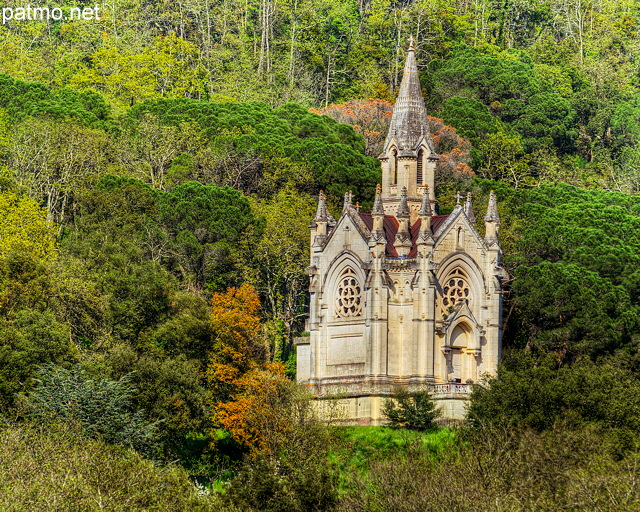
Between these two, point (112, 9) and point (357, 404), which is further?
point (112, 9)

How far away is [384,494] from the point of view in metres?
51.8

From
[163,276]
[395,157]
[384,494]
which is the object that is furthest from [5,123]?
[384,494]

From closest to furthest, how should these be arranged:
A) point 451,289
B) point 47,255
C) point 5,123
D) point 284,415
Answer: point 284,415
point 451,289
point 47,255
point 5,123

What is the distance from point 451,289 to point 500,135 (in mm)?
34305

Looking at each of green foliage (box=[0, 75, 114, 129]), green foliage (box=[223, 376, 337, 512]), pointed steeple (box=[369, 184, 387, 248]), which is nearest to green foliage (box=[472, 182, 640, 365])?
pointed steeple (box=[369, 184, 387, 248])

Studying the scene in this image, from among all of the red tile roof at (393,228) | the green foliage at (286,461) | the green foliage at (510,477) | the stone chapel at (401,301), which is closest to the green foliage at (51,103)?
the stone chapel at (401,301)

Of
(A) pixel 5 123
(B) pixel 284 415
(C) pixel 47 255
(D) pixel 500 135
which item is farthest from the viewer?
(D) pixel 500 135

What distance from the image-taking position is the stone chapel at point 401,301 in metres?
66.9

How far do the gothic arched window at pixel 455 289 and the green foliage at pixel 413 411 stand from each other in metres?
5.34

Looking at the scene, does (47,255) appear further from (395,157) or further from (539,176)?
(539,176)

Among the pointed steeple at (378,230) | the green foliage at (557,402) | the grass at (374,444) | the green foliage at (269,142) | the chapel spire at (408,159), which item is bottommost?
the grass at (374,444)

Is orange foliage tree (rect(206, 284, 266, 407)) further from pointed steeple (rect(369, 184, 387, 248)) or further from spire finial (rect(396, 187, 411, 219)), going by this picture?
spire finial (rect(396, 187, 411, 219))

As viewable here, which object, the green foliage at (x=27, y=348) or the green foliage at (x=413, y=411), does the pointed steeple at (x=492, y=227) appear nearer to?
the green foliage at (x=413, y=411)

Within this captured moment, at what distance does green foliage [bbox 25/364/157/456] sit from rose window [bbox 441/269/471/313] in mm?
15203
